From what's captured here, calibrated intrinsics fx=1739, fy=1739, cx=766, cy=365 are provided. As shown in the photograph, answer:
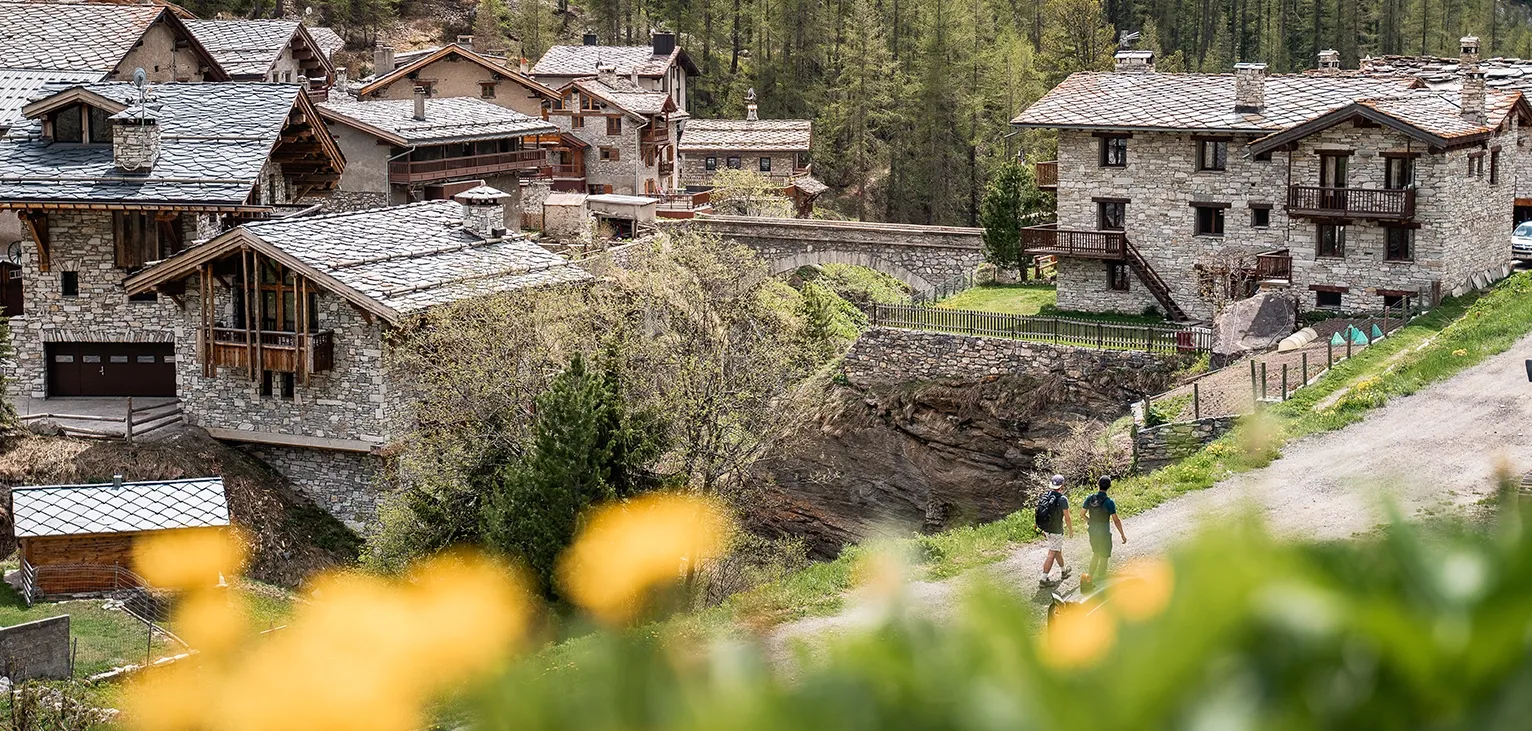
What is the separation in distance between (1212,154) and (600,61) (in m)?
41.7

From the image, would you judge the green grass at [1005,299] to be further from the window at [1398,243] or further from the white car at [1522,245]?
the white car at [1522,245]

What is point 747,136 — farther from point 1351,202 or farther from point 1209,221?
point 1351,202

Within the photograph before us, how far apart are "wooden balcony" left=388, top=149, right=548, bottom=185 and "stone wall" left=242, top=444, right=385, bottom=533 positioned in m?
21.4

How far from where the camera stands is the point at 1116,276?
4772 centimetres

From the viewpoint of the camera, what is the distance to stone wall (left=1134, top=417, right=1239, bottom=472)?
29.5 meters

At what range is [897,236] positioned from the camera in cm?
5850

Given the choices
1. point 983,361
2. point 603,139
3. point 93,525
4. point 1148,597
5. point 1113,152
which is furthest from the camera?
point 603,139

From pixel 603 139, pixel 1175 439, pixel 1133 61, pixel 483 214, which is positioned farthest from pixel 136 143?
pixel 603 139

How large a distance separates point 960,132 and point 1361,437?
6330cm

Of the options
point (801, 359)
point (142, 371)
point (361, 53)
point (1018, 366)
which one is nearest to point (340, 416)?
point (142, 371)

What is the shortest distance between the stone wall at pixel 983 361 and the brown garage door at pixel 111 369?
57.6ft

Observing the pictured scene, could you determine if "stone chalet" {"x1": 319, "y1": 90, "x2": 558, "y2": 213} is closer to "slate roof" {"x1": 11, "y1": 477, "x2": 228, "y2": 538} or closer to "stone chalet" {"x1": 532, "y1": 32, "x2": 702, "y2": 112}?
"stone chalet" {"x1": 532, "y1": 32, "x2": 702, "y2": 112}

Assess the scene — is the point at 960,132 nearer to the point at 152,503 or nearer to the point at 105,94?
the point at 105,94

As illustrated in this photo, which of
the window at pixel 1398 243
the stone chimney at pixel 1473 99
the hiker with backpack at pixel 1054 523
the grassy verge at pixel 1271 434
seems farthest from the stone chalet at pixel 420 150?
the hiker with backpack at pixel 1054 523
